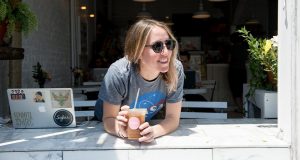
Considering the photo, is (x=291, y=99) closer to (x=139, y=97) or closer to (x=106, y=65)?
(x=139, y=97)

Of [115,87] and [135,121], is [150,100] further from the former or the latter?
[135,121]

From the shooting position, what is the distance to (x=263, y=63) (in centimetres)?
266

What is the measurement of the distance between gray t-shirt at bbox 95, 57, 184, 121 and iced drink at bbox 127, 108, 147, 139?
0.96 ft

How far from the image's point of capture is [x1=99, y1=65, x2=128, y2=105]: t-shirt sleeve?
6.55ft

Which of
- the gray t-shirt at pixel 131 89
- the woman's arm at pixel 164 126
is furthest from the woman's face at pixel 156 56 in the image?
the woman's arm at pixel 164 126

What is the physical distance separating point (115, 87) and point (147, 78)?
176mm

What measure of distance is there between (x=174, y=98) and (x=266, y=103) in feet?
2.32

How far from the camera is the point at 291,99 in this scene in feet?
A: 6.08

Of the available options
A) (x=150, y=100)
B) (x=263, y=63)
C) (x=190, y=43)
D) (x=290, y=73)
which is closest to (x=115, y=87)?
(x=150, y=100)

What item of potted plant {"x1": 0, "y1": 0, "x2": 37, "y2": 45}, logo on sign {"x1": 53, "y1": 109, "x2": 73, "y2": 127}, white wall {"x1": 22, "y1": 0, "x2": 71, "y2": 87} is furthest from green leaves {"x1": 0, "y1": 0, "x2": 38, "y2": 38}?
white wall {"x1": 22, "y1": 0, "x2": 71, "y2": 87}

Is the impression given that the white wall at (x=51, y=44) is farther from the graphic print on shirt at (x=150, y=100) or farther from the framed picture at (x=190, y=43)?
the framed picture at (x=190, y=43)

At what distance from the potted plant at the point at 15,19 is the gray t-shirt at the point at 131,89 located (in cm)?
57

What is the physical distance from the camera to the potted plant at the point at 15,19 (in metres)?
2.12

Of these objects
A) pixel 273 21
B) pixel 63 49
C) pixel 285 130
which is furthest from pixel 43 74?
pixel 273 21
